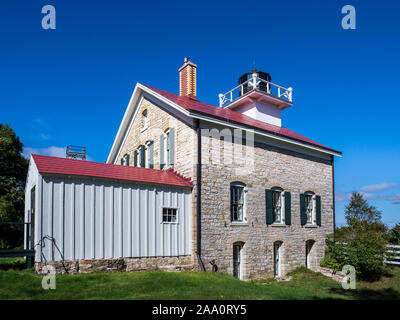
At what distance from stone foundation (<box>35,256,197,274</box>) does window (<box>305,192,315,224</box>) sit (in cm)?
779

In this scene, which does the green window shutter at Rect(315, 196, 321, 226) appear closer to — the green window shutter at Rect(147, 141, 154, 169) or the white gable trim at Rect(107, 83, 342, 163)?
the white gable trim at Rect(107, 83, 342, 163)

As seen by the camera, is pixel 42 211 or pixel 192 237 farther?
pixel 192 237

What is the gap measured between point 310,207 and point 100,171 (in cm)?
1116

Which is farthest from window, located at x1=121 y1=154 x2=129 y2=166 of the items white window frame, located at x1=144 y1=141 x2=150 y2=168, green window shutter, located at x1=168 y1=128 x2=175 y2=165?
green window shutter, located at x1=168 y1=128 x2=175 y2=165

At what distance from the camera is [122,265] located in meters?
10.5

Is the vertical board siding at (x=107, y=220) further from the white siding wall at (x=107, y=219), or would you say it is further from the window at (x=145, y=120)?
the window at (x=145, y=120)

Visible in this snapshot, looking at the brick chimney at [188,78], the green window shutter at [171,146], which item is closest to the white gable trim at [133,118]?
the green window shutter at [171,146]

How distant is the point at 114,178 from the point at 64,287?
3545mm

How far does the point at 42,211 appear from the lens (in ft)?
30.8

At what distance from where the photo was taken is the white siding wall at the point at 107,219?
31.4 feet

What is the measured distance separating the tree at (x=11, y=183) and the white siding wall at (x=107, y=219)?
13936 millimetres

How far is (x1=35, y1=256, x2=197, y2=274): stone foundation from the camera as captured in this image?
9.56 metres
